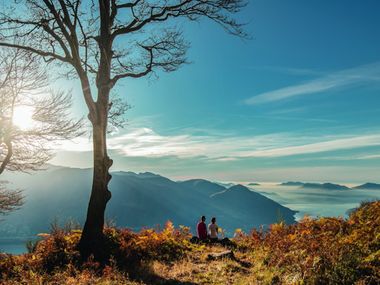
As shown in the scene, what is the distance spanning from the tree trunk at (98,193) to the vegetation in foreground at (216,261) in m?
0.42

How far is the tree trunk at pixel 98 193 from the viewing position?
1295 cm

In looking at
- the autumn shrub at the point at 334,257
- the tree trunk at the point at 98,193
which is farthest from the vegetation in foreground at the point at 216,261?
the tree trunk at the point at 98,193

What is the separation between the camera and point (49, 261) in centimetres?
1191

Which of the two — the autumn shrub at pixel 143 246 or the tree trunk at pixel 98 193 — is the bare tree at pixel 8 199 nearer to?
the autumn shrub at pixel 143 246

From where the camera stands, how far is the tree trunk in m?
13.0

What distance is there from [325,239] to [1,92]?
1734cm

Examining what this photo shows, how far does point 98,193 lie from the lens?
13.4 metres

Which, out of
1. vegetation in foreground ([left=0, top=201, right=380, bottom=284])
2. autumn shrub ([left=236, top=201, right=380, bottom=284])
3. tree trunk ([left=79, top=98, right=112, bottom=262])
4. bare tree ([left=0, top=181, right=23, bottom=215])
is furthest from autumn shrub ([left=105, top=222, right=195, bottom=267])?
bare tree ([left=0, top=181, right=23, bottom=215])

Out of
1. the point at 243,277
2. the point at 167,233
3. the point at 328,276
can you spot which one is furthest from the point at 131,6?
the point at 328,276

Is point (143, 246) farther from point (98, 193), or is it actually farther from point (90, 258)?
point (90, 258)

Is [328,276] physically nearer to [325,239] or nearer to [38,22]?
[325,239]

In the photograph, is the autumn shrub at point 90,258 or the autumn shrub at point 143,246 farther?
the autumn shrub at point 143,246

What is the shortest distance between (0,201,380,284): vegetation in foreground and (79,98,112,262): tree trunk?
42cm

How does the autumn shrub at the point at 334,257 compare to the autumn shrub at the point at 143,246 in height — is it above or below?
above
